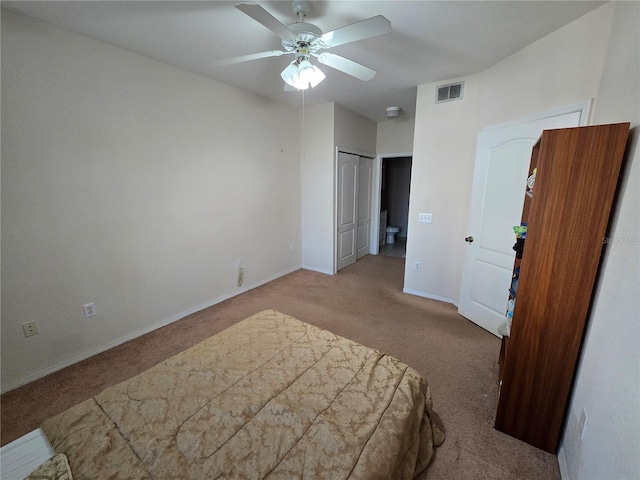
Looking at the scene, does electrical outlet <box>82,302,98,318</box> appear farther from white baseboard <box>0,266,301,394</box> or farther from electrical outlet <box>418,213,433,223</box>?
electrical outlet <box>418,213,433,223</box>

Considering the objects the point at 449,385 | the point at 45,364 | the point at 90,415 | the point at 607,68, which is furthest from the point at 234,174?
the point at 607,68

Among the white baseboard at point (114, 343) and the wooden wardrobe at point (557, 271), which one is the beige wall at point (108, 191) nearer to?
the white baseboard at point (114, 343)

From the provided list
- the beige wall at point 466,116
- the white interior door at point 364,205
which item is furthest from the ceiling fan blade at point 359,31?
the white interior door at point 364,205

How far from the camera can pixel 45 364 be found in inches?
78.4

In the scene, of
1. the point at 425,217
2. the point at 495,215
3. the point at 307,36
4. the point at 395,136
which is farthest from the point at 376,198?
the point at 307,36

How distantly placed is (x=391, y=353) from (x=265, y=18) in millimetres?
2535

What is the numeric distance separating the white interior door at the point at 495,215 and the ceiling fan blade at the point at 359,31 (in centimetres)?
158

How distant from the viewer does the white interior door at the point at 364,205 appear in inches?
184

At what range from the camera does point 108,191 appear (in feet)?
→ 7.20

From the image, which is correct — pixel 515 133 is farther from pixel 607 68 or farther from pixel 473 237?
pixel 473 237

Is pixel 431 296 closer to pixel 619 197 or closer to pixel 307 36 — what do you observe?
pixel 619 197

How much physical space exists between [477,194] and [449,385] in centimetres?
184

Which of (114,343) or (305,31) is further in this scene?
(114,343)

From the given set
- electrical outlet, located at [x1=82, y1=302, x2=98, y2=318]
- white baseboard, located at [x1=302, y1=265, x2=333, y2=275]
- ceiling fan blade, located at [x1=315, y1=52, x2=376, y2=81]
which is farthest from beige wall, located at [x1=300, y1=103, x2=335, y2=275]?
electrical outlet, located at [x1=82, y1=302, x2=98, y2=318]
